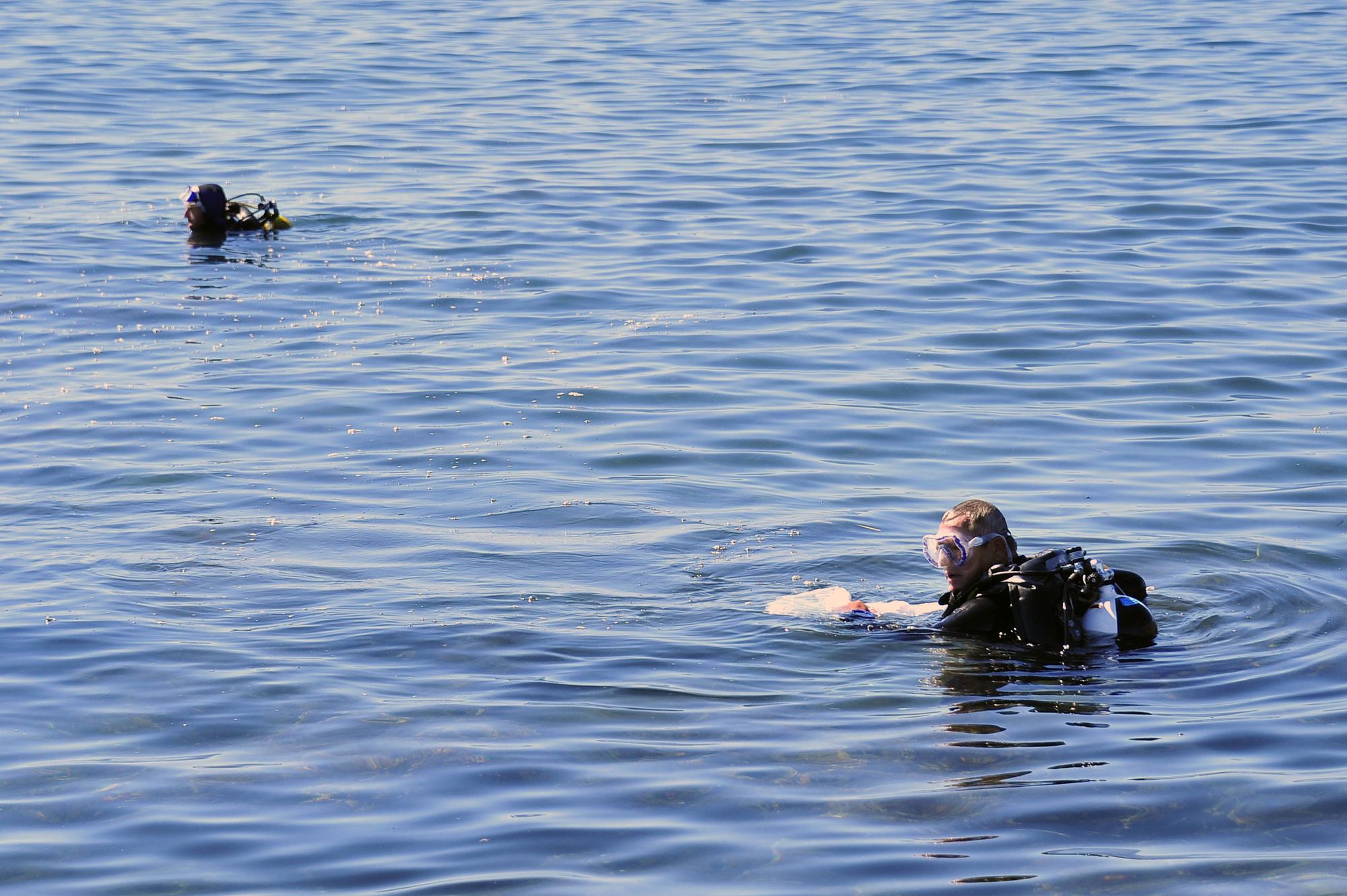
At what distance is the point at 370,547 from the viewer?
890 centimetres

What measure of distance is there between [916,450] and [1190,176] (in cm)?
969

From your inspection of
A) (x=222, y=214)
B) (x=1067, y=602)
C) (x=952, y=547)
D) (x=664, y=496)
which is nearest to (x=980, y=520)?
(x=952, y=547)

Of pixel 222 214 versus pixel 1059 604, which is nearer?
pixel 1059 604

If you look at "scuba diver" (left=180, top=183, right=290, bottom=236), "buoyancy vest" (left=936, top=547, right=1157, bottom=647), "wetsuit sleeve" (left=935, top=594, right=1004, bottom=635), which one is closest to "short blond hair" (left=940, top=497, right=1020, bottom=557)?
"buoyancy vest" (left=936, top=547, right=1157, bottom=647)

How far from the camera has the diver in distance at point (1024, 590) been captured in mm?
7023

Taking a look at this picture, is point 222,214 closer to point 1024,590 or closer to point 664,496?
point 664,496

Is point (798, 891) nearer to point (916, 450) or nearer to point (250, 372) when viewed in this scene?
point (916, 450)

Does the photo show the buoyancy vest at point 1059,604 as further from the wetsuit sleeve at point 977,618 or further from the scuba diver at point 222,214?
the scuba diver at point 222,214

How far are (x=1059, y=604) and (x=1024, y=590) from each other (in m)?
0.15

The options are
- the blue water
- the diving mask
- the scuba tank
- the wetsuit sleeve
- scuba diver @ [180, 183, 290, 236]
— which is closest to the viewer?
the blue water

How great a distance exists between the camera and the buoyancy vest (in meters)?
7.02

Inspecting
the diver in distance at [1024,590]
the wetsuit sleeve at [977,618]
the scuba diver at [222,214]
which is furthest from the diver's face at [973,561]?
the scuba diver at [222,214]

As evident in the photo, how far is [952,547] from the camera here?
24.1 ft

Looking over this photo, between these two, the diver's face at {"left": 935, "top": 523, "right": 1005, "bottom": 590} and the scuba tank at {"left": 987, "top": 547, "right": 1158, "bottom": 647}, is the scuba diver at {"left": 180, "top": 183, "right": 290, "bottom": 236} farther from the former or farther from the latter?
the scuba tank at {"left": 987, "top": 547, "right": 1158, "bottom": 647}
